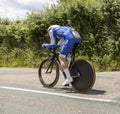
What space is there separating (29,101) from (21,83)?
2.79 meters

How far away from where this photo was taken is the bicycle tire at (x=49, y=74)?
33.9 ft

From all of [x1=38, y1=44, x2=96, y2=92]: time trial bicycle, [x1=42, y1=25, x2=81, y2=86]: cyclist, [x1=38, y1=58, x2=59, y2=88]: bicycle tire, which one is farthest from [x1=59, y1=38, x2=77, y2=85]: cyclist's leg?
[x1=38, y1=58, x2=59, y2=88]: bicycle tire

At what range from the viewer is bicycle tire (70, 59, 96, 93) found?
31.7ft

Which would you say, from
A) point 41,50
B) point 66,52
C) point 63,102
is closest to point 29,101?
point 63,102

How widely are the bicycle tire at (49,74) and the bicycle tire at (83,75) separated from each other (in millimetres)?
484

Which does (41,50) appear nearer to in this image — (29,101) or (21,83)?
(21,83)

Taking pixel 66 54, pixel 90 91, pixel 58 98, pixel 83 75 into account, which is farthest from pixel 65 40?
pixel 58 98

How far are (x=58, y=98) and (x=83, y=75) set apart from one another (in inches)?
46.3

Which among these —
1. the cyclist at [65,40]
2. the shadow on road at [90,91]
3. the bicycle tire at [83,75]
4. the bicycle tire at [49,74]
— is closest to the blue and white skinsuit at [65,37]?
the cyclist at [65,40]

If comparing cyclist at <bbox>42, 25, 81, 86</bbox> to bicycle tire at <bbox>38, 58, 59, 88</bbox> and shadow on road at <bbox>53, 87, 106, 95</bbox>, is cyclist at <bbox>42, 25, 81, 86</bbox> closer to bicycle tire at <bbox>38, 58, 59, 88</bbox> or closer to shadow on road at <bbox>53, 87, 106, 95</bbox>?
shadow on road at <bbox>53, 87, 106, 95</bbox>

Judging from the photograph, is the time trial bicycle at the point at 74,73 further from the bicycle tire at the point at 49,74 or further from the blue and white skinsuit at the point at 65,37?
the blue and white skinsuit at the point at 65,37

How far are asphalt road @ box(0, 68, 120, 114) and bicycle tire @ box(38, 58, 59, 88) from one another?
0.18m

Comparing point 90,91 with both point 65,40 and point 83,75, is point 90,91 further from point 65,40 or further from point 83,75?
point 65,40

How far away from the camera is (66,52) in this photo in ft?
32.9
